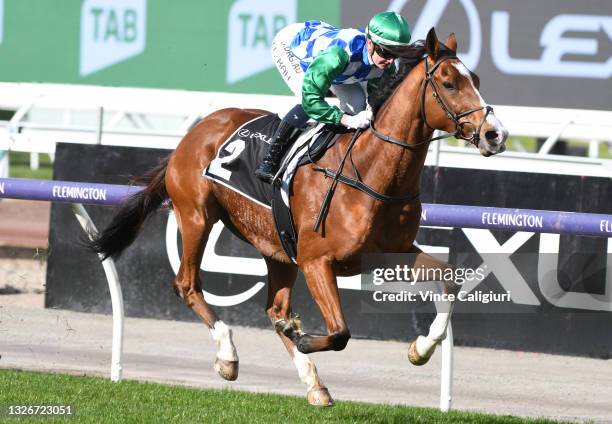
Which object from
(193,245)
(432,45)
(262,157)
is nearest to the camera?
(432,45)

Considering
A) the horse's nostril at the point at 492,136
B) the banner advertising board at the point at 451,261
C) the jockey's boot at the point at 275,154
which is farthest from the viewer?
the banner advertising board at the point at 451,261

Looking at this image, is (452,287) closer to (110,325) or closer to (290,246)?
(290,246)

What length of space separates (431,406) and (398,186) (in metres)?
1.67

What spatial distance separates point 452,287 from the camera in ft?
18.4

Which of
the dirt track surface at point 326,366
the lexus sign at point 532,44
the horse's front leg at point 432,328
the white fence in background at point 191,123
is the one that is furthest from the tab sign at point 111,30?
the horse's front leg at point 432,328

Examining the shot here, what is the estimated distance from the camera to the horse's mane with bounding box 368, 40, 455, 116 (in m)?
5.40

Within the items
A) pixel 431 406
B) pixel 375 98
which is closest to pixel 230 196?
pixel 375 98

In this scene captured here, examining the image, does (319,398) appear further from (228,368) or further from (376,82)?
(376,82)

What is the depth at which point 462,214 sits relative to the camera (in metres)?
6.29

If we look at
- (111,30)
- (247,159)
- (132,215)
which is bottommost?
(111,30)

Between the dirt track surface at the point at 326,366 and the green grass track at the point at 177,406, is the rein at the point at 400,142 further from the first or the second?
the dirt track surface at the point at 326,366

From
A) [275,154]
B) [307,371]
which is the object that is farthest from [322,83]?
[307,371]

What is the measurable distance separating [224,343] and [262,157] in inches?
37.3

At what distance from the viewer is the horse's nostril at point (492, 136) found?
4.84m
